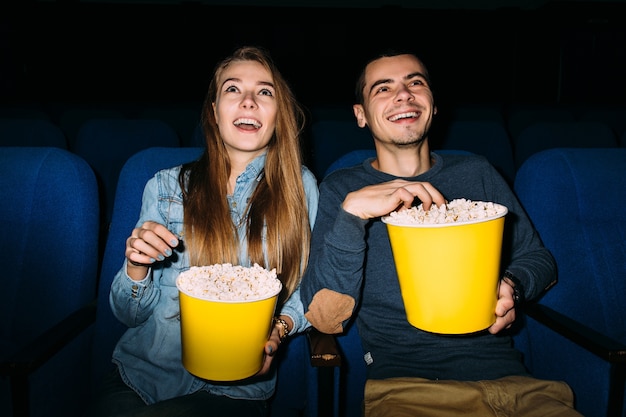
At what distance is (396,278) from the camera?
4.02ft

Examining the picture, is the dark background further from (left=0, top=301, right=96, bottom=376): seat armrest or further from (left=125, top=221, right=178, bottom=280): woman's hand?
(left=125, top=221, right=178, bottom=280): woman's hand

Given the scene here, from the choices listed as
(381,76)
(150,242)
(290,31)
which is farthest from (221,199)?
(290,31)

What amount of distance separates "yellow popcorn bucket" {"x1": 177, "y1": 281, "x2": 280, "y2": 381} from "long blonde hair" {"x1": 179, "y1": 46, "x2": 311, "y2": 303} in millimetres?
335

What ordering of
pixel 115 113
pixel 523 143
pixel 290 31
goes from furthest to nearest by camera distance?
pixel 290 31, pixel 115 113, pixel 523 143

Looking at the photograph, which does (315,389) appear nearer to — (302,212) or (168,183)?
(302,212)

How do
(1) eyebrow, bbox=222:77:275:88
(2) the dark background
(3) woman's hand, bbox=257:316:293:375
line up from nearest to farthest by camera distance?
(3) woman's hand, bbox=257:316:293:375 → (1) eyebrow, bbox=222:77:275:88 → (2) the dark background

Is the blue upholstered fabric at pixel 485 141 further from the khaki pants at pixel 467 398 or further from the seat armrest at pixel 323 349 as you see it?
the seat armrest at pixel 323 349

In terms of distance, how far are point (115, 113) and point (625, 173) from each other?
10.6 feet

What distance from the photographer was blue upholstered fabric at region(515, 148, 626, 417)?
125 cm

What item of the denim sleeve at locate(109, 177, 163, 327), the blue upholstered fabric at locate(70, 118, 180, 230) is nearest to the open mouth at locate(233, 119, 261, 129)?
the denim sleeve at locate(109, 177, 163, 327)

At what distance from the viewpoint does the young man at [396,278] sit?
39.6 inches

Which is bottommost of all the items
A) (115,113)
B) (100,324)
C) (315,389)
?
(315,389)

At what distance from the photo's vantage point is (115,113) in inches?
140

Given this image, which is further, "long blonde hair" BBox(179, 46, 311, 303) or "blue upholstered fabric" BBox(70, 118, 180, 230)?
"blue upholstered fabric" BBox(70, 118, 180, 230)
